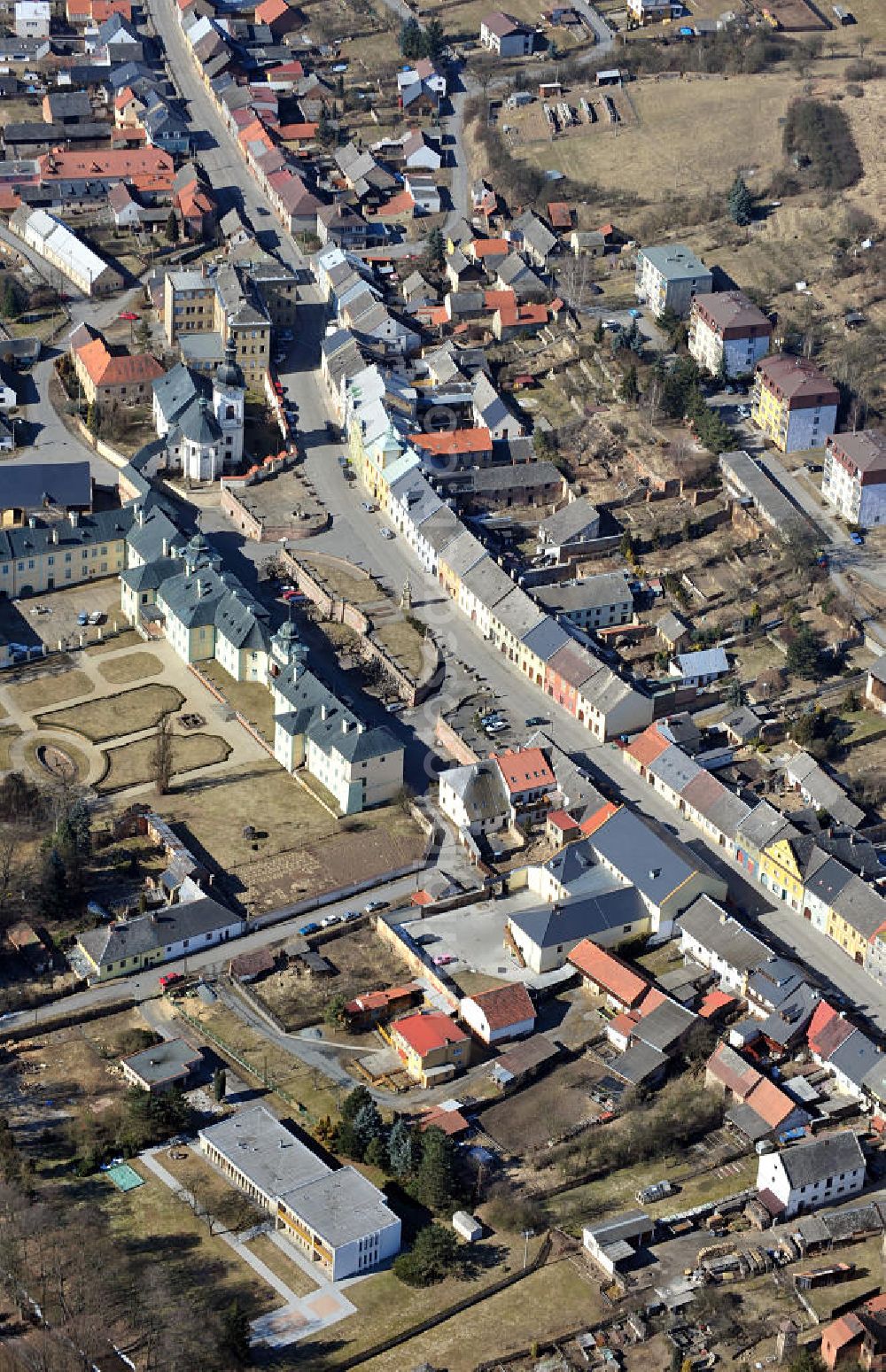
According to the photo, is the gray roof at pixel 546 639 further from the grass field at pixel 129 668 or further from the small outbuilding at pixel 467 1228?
the small outbuilding at pixel 467 1228

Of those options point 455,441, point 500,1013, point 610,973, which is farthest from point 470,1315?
point 455,441

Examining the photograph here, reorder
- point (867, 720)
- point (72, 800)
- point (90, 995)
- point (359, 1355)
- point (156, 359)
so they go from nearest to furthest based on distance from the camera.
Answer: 1. point (359, 1355)
2. point (90, 995)
3. point (72, 800)
4. point (867, 720)
5. point (156, 359)

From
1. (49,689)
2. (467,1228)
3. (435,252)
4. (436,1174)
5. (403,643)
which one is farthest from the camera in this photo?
(435,252)

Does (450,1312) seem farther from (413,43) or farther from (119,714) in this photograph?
(413,43)

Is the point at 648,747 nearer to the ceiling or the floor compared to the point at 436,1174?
nearer to the ceiling

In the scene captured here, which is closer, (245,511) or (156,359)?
(245,511)

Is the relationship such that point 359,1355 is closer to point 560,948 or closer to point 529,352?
point 560,948

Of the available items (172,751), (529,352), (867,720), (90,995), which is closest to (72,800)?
(172,751)
